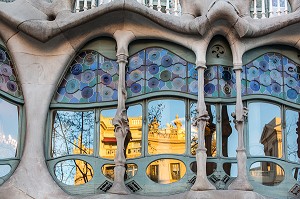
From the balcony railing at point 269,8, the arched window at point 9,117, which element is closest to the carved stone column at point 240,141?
the balcony railing at point 269,8

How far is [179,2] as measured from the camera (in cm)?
1388

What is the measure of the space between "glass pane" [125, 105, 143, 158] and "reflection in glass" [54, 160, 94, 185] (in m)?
0.81

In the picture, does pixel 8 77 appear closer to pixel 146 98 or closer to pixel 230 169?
pixel 146 98

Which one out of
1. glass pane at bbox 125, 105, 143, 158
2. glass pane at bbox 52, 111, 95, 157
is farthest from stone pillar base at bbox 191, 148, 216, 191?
glass pane at bbox 52, 111, 95, 157

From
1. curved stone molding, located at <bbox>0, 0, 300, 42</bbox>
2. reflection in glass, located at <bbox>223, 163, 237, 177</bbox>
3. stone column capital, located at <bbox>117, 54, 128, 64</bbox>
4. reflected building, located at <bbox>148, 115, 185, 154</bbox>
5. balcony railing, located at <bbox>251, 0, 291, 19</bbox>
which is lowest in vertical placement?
reflection in glass, located at <bbox>223, 163, 237, 177</bbox>

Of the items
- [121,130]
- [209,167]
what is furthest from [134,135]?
[209,167]

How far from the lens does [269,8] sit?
14.0 metres

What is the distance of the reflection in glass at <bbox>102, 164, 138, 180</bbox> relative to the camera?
13.0 m

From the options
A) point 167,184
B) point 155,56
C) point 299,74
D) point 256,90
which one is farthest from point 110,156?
point 299,74

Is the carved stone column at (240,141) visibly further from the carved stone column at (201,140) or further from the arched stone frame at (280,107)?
the carved stone column at (201,140)

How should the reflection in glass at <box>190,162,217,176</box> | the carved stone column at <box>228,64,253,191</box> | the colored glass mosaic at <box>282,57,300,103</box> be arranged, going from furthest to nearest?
the colored glass mosaic at <box>282,57,300,103</box>
the reflection in glass at <box>190,162,217,176</box>
the carved stone column at <box>228,64,253,191</box>

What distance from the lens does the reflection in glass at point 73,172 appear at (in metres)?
13.1

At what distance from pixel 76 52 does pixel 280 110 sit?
4112 mm

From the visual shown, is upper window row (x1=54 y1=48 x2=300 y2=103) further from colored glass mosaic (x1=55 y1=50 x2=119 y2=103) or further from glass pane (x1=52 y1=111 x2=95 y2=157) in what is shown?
glass pane (x1=52 y1=111 x2=95 y2=157)
